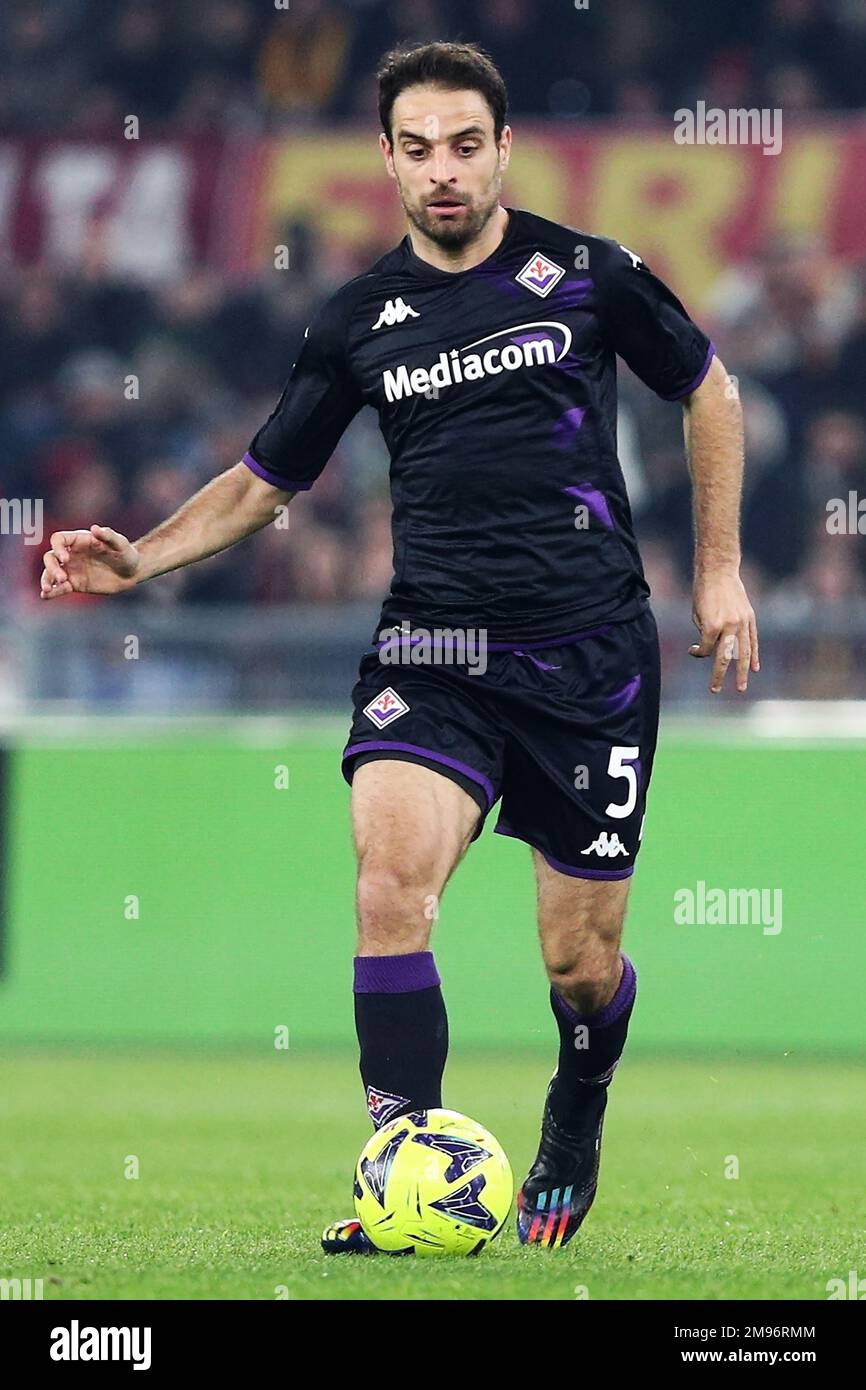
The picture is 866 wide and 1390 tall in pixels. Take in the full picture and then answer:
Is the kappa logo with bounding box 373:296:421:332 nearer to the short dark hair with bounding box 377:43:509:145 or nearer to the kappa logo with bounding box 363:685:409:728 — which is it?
the short dark hair with bounding box 377:43:509:145

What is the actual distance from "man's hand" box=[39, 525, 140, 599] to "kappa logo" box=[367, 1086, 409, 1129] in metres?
1.27

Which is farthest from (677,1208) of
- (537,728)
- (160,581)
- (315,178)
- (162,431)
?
(315,178)

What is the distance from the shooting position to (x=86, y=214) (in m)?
16.5

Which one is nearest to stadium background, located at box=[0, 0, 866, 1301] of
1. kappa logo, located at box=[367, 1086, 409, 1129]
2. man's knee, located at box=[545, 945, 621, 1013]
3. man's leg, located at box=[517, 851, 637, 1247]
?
man's leg, located at box=[517, 851, 637, 1247]

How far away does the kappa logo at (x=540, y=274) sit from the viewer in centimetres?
533

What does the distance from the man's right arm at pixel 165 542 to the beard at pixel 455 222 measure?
739mm

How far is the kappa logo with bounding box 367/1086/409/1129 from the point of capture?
4.96m

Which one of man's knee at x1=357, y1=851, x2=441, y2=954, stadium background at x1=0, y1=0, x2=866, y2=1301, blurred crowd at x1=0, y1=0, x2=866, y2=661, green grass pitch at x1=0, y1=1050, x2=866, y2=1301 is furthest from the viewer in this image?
blurred crowd at x1=0, y1=0, x2=866, y2=661

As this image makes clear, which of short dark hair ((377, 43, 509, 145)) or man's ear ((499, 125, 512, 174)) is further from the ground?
short dark hair ((377, 43, 509, 145))

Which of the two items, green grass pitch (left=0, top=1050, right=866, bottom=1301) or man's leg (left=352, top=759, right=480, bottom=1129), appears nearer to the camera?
green grass pitch (left=0, top=1050, right=866, bottom=1301)

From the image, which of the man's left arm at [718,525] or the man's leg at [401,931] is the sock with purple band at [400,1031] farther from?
the man's left arm at [718,525]

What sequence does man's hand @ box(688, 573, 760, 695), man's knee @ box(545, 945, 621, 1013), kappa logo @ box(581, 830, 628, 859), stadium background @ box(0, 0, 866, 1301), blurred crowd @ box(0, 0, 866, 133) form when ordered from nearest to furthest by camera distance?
man's hand @ box(688, 573, 760, 695), kappa logo @ box(581, 830, 628, 859), man's knee @ box(545, 945, 621, 1013), stadium background @ box(0, 0, 866, 1301), blurred crowd @ box(0, 0, 866, 133)

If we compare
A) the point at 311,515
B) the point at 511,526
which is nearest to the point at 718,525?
the point at 511,526

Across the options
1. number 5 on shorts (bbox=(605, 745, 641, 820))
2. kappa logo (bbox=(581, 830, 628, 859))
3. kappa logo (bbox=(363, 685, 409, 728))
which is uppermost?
kappa logo (bbox=(363, 685, 409, 728))
